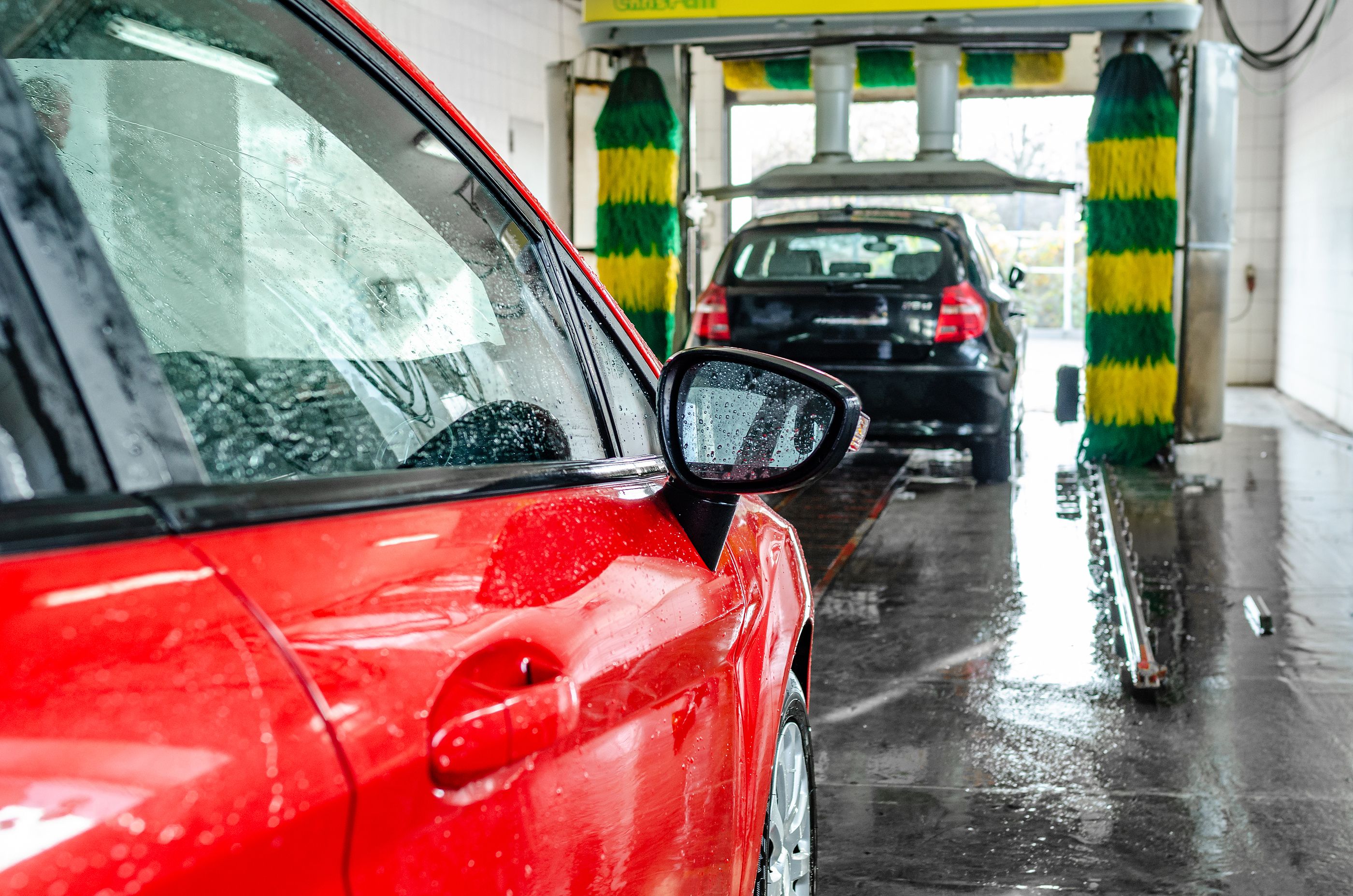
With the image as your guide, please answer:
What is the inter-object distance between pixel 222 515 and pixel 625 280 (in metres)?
9.26

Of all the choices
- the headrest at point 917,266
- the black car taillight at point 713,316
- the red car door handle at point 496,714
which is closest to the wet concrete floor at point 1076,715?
the black car taillight at point 713,316

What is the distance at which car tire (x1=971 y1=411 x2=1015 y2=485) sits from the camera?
336 inches

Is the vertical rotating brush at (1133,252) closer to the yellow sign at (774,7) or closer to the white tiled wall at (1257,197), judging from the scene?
the yellow sign at (774,7)

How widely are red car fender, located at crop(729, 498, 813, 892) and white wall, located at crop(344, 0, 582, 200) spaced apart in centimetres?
988

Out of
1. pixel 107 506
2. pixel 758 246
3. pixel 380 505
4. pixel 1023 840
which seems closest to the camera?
pixel 107 506

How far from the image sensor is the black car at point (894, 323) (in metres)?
8.22

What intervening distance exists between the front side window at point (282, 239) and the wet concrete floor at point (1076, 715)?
1.88 metres

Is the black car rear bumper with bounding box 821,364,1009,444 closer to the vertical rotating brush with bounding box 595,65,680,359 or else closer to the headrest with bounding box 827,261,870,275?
the headrest with bounding box 827,261,870,275

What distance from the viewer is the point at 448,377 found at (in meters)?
1.51

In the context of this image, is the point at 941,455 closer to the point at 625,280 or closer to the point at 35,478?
the point at 625,280

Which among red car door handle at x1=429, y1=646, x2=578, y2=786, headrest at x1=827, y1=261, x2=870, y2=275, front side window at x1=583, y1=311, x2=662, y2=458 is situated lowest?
red car door handle at x1=429, y1=646, x2=578, y2=786

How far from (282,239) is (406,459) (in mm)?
240

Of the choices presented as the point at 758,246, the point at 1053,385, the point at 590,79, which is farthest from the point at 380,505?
the point at 1053,385

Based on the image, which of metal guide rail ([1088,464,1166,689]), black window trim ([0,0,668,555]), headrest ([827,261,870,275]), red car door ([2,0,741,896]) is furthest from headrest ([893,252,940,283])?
black window trim ([0,0,668,555])
